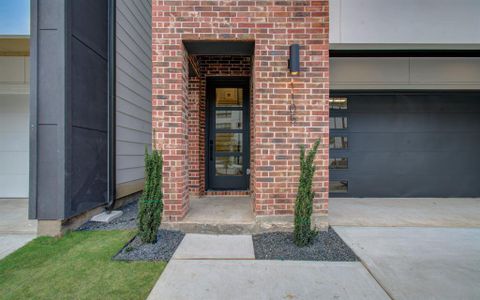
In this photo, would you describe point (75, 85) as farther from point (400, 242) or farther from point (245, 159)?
point (400, 242)

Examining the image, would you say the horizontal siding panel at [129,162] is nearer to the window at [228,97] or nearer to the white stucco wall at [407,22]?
the window at [228,97]

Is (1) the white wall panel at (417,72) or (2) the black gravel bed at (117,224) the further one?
(1) the white wall panel at (417,72)

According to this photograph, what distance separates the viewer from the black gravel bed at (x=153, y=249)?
2469mm

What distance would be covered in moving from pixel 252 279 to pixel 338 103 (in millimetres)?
4454

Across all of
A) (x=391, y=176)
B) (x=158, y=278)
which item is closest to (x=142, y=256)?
(x=158, y=278)

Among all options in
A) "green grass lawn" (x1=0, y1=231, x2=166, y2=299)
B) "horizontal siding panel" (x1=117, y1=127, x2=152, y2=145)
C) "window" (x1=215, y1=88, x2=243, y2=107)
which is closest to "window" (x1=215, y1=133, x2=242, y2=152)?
"window" (x1=215, y1=88, x2=243, y2=107)

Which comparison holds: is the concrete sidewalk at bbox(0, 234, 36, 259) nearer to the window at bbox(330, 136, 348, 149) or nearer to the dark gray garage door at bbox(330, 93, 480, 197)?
the dark gray garage door at bbox(330, 93, 480, 197)

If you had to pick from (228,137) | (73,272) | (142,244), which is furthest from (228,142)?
(73,272)

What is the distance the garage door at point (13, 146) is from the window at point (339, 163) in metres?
6.61

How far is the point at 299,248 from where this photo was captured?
2.71m

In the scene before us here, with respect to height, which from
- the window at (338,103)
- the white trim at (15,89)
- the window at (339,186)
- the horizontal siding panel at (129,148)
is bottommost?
the window at (339,186)

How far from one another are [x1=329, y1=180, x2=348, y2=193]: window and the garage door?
6.61 metres

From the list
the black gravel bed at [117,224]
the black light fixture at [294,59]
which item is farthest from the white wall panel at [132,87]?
the black light fixture at [294,59]

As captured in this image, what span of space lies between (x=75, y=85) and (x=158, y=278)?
9.11 ft
